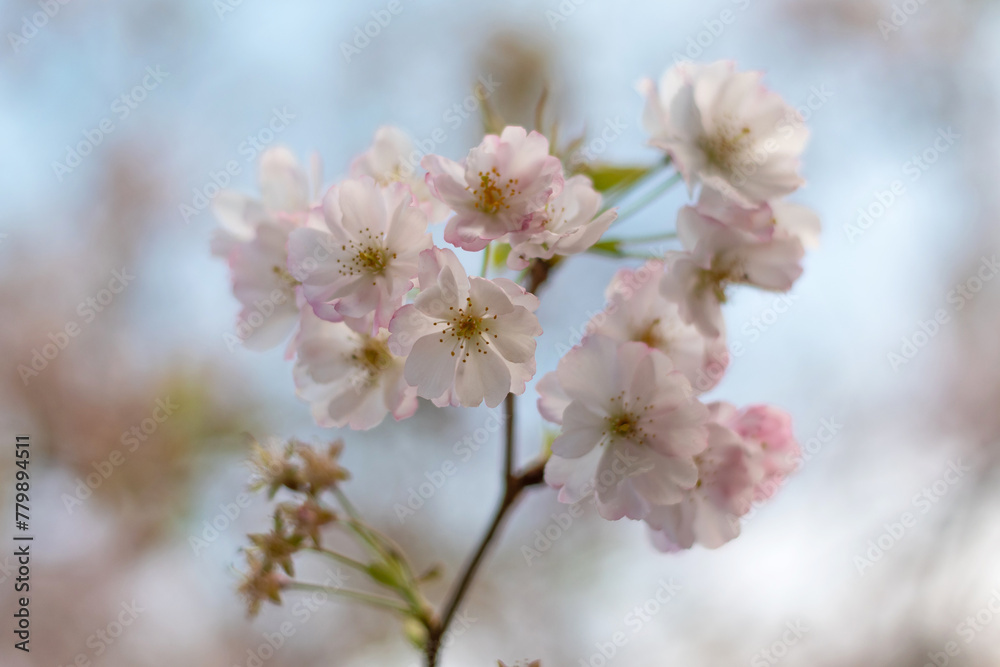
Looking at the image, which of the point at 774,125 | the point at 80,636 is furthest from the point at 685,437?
the point at 80,636

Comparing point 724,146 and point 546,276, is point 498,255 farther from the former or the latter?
point 724,146

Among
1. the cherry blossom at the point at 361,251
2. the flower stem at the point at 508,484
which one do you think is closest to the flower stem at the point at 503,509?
the flower stem at the point at 508,484

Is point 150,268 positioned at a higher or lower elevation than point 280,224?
lower

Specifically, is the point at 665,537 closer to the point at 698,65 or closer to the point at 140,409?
the point at 698,65

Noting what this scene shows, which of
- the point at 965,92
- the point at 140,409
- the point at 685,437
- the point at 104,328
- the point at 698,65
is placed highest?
the point at 698,65

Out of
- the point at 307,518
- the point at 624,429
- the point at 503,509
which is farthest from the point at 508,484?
the point at 307,518

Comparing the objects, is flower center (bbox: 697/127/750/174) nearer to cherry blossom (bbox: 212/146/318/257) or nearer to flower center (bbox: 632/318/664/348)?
flower center (bbox: 632/318/664/348)
